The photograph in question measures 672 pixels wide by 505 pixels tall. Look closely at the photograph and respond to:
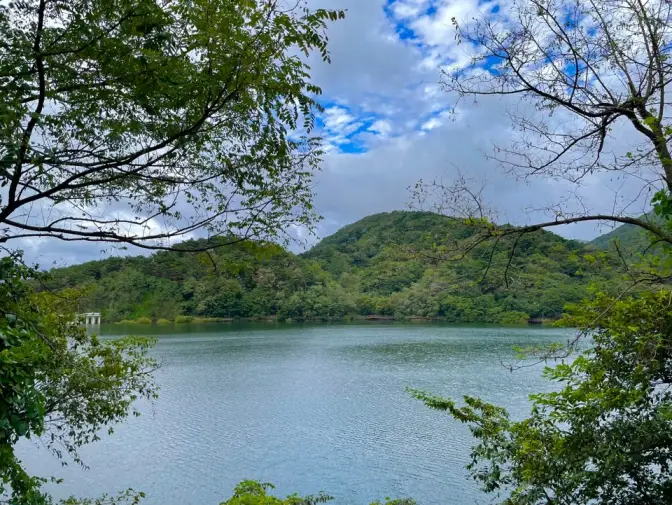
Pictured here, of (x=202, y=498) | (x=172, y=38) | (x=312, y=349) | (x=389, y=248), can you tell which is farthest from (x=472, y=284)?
(x=312, y=349)

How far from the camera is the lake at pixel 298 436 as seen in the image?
1128 cm

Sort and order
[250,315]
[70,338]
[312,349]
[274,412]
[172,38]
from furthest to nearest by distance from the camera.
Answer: [250,315] < [312,349] < [274,412] < [70,338] < [172,38]

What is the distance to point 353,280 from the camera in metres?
88.6

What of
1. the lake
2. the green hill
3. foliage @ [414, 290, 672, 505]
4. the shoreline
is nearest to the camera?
the green hill

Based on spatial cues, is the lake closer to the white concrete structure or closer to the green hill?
the white concrete structure

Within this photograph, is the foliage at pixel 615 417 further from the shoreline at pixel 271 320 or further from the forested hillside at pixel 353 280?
the shoreline at pixel 271 320

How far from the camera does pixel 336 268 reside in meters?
96.5

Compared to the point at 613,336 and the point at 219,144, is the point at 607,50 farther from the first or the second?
the point at 219,144

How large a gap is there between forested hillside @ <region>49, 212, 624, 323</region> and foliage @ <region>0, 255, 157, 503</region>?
3.61ft

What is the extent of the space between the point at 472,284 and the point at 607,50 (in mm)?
2104

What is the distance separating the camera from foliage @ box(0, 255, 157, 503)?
2557 mm

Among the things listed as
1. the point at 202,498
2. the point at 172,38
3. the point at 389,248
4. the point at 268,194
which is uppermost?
the point at 172,38

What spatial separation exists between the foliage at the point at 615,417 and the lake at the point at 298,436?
19.8ft

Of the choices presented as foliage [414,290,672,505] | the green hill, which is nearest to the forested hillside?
the green hill
